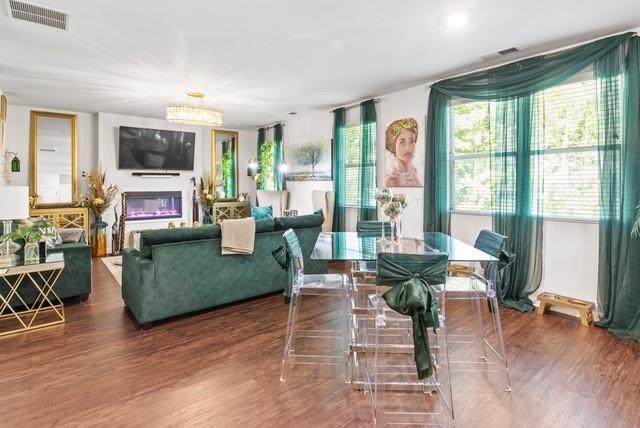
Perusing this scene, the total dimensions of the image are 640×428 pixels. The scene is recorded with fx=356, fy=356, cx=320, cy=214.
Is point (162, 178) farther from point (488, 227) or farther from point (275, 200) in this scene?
point (488, 227)

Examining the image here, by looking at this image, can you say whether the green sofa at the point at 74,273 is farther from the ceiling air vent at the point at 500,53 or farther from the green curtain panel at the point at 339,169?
the ceiling air vent at the point at 500,53

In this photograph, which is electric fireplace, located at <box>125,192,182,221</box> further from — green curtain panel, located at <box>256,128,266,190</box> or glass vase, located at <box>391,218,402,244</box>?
glass vase, located at <box>391,218,402,244</box>

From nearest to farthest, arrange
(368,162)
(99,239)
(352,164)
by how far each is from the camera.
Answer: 1. (368,162)
2. (352,164)
3. (99,239)

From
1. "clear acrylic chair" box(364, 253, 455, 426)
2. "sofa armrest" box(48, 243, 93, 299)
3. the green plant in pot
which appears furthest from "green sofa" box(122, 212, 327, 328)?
"clear acrylic chair" box(364, 253, 455, 426)

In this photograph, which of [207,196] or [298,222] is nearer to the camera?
[298,222]

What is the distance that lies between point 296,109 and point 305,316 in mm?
4252

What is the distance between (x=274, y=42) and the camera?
358 centimetres

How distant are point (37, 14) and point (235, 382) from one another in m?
3.37

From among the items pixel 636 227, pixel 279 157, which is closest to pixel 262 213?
pixel 279 157

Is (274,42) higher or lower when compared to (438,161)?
higher

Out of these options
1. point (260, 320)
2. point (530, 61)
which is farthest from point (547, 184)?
point (260, 320)

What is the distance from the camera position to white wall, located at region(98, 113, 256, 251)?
7.03 meters

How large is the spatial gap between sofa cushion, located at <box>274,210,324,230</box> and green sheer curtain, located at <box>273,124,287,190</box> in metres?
3.24

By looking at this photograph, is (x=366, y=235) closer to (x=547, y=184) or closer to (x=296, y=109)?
(x=547, y=184)
